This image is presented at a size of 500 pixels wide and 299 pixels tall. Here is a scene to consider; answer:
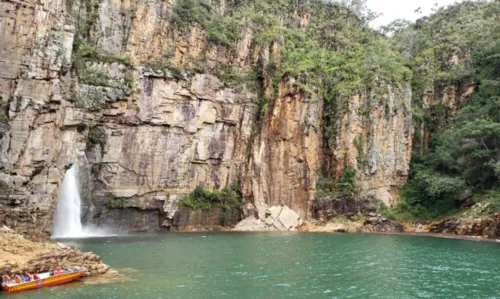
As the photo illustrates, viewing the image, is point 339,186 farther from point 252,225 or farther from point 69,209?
point 69,209

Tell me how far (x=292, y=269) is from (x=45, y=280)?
395 inches

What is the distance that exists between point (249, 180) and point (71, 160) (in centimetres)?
1709

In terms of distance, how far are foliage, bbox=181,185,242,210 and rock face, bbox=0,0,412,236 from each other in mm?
723

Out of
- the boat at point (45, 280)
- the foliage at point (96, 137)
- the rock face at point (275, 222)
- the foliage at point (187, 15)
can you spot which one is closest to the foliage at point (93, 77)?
the foliage at point (96, 137)

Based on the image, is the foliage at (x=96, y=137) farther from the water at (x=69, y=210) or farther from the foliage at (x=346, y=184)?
the foliage at (x=346, y=184)

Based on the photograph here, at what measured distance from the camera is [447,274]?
19672 mm

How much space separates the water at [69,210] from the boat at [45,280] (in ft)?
54.1

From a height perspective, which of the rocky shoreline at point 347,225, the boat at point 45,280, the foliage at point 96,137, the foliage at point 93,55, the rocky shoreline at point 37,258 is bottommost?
the boat at point 45,280

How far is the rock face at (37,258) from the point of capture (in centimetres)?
1708

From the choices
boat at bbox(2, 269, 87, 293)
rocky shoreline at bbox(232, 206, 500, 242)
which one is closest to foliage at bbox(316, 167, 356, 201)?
rocky shoreline at bbox(232, 206, 500, 242)

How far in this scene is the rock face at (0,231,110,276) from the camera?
17078mm

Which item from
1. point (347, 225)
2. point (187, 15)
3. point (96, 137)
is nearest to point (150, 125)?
point (96, 137)

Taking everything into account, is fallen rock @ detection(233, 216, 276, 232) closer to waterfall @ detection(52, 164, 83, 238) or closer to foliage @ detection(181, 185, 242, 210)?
foliage @ detection(181, 185, 242, 210)

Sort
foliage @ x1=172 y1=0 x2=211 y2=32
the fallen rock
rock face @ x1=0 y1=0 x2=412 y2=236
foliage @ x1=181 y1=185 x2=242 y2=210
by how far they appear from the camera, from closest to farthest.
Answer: rock face @ x1=0 y1=0 x2=412 y2=236 → foliage @ x1=181 y1=185 x2=242 y2=210 → the fallen rock → foliage @ x1=172 y1=0 x2=211 y2=32
